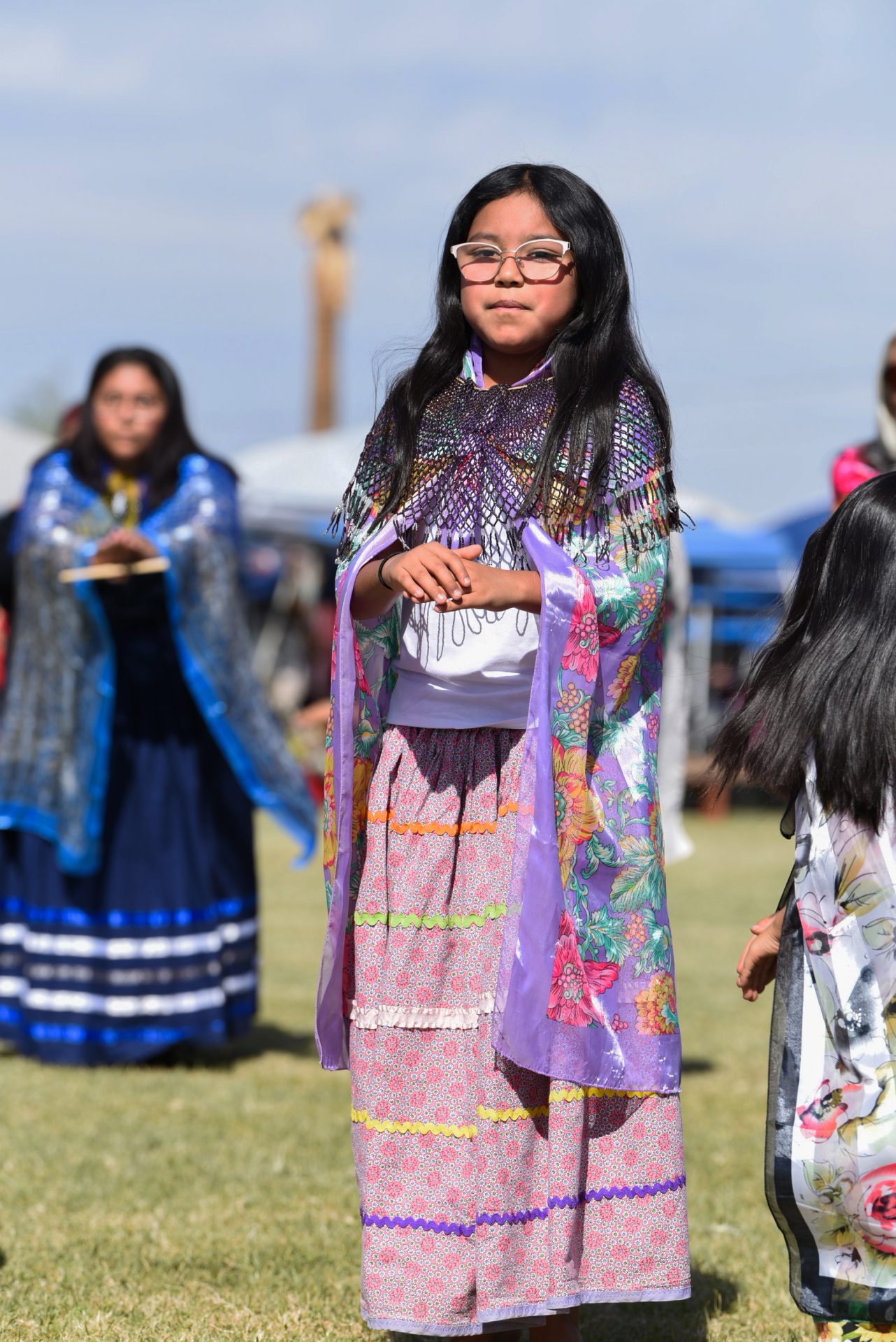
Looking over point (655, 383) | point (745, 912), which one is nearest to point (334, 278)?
point (745, 912)

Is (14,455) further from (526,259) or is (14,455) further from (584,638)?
(584,638)

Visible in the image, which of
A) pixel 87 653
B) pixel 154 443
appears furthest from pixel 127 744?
pixel 154 443

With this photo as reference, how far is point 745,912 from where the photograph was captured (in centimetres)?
931

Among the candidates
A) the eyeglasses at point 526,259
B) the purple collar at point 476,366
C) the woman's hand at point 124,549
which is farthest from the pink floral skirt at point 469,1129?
the woman's hand at point 124,549

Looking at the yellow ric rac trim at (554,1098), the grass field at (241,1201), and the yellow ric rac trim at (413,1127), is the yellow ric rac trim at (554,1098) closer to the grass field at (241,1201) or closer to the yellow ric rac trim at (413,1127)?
the yellow ric rac trim at (413,1127)

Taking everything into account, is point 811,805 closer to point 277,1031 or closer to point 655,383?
point 655,383

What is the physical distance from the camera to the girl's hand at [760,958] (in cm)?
258

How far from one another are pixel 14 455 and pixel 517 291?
13239mm

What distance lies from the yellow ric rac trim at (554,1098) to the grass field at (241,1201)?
68 cm

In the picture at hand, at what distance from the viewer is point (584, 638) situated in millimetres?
2656

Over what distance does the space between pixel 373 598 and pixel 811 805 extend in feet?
2.49

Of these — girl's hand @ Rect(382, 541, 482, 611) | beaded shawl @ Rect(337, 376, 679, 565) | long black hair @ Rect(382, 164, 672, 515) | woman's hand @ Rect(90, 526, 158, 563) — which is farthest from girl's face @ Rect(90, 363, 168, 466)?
Answer: girl's hand @ Rect(382, 541, 482, 611)

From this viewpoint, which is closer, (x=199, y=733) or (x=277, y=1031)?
(x=199, y=733)

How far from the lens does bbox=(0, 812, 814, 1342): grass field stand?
3260 millimetres
